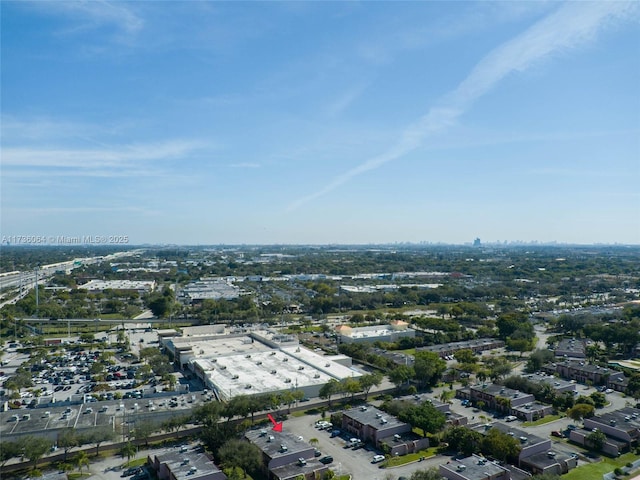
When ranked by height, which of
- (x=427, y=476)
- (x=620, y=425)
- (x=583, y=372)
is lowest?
(x=583, y=372)

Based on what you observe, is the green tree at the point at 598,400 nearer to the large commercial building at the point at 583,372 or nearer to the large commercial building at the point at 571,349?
the large commercial building at the point at 583,372

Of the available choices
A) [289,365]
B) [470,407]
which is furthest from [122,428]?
[470,407]

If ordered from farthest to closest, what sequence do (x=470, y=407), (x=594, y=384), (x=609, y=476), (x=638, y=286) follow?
(x=638, y=286), (x=594, y=384), (x=470, y=407), (x=609, y=476)

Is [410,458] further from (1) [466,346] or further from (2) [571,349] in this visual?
(2) [571,349]

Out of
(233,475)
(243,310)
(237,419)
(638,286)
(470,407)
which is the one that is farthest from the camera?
(638,286)

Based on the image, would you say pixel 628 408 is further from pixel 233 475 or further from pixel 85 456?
pixel 85 456

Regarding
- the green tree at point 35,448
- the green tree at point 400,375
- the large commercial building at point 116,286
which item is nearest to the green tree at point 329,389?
the green tree at point 400,375

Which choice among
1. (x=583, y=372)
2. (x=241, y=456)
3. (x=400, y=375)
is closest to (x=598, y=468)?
(x=400, y=375)

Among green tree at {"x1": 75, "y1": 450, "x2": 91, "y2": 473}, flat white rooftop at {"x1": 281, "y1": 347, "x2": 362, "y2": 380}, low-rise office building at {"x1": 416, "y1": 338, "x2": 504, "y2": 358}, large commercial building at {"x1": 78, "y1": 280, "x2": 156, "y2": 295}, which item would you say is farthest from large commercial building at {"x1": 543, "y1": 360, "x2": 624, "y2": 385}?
large commercial building at {"x1": 78, "y1": 280, "x2": 156, "y2": 295}
